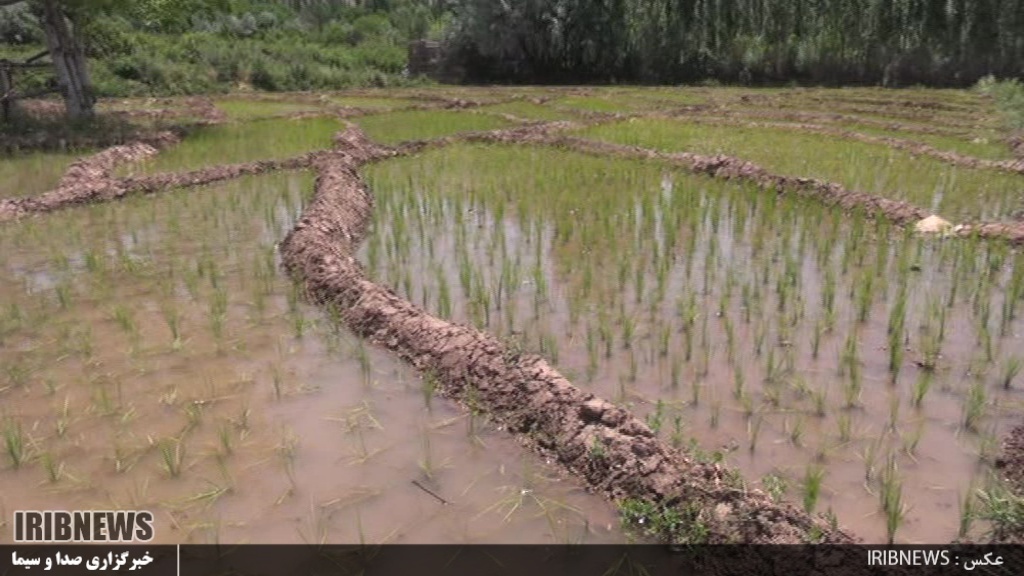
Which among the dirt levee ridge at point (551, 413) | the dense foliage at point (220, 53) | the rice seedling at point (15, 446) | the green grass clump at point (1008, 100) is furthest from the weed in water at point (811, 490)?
the dense foliage at point (220, 53)

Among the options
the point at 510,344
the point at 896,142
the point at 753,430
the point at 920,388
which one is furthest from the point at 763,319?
the point at 896,142

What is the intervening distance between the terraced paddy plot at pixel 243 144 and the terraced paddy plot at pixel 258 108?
143 centimetres

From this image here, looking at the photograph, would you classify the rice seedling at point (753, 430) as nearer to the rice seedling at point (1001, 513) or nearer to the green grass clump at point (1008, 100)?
the rice seedling at point (1001, 513)

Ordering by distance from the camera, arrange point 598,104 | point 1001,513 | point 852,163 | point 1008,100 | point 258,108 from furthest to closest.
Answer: point 258,108 → point 598,104 → point 1008,100 → point 852,163 → point 1001,513

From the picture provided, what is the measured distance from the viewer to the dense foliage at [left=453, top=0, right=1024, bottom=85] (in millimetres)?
21031

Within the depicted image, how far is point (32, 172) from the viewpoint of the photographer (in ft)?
30.2

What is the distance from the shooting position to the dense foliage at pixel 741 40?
21031 millimetres

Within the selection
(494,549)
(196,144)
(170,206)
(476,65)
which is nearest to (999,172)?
(494,549)

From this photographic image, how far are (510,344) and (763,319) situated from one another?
1.52 meters

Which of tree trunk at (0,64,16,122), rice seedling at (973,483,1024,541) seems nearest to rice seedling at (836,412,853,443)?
rice seedling at (973,483,1024,541)

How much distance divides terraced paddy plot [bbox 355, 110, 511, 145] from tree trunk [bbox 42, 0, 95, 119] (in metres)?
4.41

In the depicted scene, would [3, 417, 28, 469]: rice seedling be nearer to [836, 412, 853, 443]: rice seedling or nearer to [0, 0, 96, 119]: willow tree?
[836, 412, 853, 443]: rice seedling

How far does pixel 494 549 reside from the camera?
2482mm

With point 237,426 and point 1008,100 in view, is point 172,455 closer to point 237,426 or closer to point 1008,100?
point 237,426
